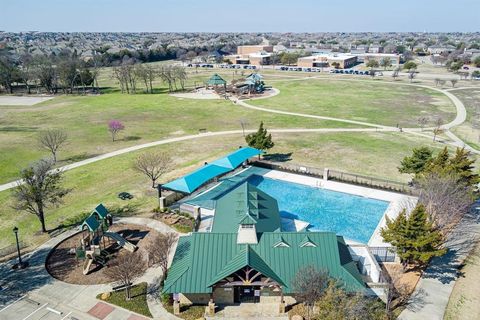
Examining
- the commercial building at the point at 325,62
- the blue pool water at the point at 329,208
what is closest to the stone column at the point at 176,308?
the blue pool water at the point at 329,208

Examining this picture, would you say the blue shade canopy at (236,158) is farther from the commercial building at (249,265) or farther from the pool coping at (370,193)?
the commercial building at (249,265)

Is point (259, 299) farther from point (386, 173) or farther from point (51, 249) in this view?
point (386, 173)

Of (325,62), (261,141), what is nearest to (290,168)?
(261,141)

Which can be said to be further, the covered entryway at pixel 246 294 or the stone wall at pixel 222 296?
the covered entryway at pixel 246 294

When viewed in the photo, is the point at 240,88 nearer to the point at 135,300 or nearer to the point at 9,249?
the point at 9,249

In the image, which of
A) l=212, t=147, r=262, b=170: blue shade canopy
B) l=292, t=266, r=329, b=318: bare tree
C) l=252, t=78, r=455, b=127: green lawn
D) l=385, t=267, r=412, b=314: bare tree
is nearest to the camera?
l=292, t=266, r=329, b=318: bare tree

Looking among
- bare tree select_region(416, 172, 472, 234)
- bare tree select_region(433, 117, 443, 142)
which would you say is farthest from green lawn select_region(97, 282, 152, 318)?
bare tree select_region(433, 117, 443, 142)

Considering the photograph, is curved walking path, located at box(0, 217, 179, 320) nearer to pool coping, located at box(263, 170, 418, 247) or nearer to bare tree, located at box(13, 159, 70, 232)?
bare tree, located at box(13, 159, 70, 232)
